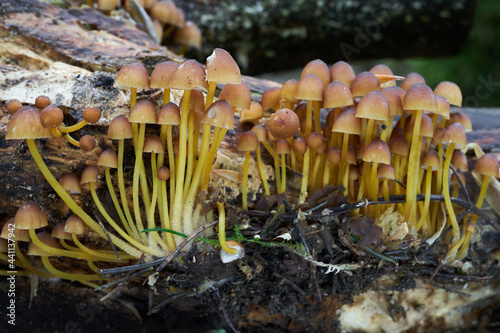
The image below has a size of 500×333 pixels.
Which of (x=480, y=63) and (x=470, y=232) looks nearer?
(x=470, y=232)

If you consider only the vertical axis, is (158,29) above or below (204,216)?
above

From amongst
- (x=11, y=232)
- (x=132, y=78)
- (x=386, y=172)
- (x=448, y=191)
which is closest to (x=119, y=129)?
(x=132, y=78)

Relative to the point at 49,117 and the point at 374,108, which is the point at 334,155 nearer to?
the point at 374,108

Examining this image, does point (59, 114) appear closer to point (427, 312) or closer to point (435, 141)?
point (435, 141)

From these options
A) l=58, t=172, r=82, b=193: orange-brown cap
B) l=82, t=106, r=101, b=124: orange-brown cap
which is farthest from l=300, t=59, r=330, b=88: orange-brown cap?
l=58, t=172, r=82, b=193: orange-brown cap

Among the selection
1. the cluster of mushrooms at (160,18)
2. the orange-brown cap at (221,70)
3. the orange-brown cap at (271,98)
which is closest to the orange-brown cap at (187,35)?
the cluster of mushrooms at (160,18)

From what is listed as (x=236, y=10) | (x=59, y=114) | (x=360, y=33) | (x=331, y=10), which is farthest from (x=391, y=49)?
(x=59, y=114)

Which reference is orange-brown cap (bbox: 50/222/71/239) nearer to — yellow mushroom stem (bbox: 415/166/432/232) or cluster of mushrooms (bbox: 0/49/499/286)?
cluster of mushrooms (bbox: 0/49/499/286)
